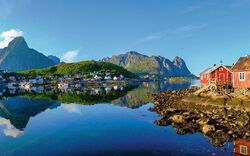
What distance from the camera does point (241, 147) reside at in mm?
29078

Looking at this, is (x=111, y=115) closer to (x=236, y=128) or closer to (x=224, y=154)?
(x=236, y=128)

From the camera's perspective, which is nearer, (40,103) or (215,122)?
(215,122)

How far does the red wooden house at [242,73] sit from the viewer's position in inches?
1993

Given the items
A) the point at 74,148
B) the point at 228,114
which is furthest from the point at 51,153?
the point at 228,114

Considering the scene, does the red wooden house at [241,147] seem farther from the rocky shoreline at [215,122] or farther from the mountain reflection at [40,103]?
the mountain reflection at [40,103]

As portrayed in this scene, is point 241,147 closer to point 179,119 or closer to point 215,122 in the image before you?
point 215,122

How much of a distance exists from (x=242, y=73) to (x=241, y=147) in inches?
1028

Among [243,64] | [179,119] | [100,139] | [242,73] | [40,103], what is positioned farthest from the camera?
[40,103]

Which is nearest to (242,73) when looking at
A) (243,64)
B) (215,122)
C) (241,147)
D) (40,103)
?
(243,64)

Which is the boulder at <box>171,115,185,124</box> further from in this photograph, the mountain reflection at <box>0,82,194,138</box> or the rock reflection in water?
the mountain reflection at <box>0,82,194,138</box>

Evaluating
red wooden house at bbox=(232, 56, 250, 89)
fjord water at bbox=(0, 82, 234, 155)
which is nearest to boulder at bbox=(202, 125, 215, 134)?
fjord water at bbox=(0, 82, 234, 155)

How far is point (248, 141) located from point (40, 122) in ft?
123

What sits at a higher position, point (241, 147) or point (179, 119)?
point (179, 119)

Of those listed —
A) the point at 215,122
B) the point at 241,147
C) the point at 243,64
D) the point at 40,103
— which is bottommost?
the point at 241,147
